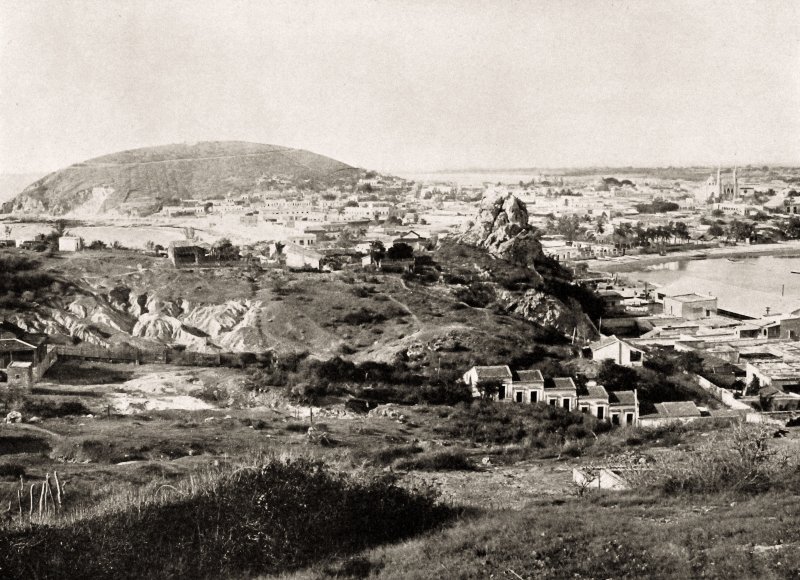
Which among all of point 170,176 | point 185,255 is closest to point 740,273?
point 185,255

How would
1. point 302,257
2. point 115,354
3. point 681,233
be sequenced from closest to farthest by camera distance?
point 115,354
point 302,257
point 681,233

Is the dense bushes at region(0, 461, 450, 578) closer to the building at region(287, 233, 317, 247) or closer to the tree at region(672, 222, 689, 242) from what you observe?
the building at region(287, 233, 317, 247)

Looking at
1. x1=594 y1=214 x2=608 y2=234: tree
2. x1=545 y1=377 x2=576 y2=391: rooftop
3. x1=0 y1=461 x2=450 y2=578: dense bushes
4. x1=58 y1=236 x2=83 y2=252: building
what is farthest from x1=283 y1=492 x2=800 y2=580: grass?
x1=594 y1=214 x2=608 y2=234: tree

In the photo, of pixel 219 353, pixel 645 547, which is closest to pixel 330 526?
pixel 645 547

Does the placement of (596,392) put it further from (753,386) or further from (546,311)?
(546,311)

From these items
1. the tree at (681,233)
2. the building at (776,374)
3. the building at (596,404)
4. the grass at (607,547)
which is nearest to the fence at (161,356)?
the building at (596,404)

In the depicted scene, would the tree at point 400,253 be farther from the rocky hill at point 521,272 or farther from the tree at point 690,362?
the tree at point 690,362
